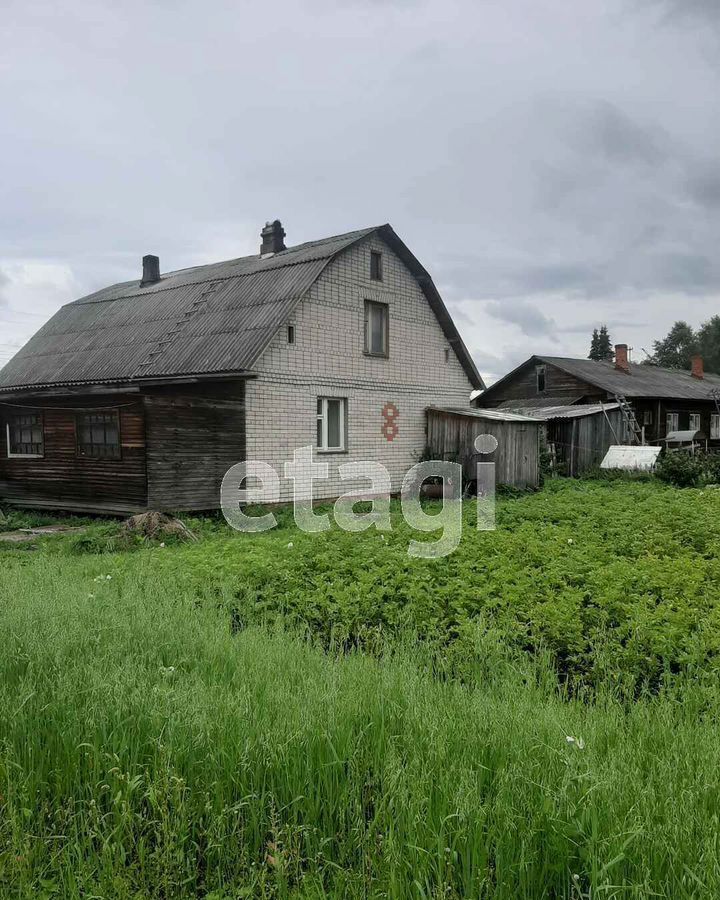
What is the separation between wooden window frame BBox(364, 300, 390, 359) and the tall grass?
545 inches

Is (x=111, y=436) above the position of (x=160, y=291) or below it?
below

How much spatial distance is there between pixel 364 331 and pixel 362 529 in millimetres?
7558

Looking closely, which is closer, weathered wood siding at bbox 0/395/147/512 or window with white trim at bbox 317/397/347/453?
weathered wood siding at bbox 0/395/147/512

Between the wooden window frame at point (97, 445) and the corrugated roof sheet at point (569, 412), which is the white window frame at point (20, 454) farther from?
the corrugated roof sheet at point (569, 412)

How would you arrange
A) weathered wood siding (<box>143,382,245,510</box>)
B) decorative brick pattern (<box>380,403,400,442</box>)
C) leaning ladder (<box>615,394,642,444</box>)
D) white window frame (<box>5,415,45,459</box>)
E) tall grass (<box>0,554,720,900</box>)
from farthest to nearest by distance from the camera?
leaning ladder (<box>615,394,642,444</box>)
decorative brick pattern (<box>380,403,400,442</box>)
white window frame (<box>5,415,45,459</box>)
weathered wood siding (<box>143,382,245,510</box>)
tall grass (<box>0,554,720,900</box>)

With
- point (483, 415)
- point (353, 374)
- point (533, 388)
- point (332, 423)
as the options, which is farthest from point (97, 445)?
point (533, 388)

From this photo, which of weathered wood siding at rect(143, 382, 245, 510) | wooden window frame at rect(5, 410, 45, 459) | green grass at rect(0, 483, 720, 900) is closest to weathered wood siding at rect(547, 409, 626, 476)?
weathered wood siding at rect(143, 382, 245, 510)

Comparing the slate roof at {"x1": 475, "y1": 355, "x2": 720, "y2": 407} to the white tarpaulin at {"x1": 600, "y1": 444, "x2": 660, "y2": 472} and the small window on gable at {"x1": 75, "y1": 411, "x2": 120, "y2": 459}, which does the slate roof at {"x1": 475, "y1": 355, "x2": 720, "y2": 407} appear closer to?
the white tarpaulin at {"x1": 600, "y1": 444, "x2": 660, "y2": 472}

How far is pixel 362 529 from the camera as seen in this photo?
1085cm

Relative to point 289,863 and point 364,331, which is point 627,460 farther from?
point 289,863

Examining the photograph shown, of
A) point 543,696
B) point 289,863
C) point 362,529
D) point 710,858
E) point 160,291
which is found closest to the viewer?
point 710,858

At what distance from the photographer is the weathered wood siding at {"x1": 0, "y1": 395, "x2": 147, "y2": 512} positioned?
13594 millimetres

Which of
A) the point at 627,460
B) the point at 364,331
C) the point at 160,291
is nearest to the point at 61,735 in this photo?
the point at 364,331

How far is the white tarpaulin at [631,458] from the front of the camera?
2073 centimetres
